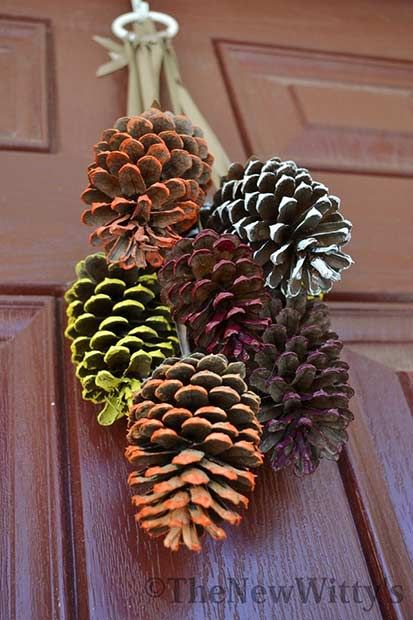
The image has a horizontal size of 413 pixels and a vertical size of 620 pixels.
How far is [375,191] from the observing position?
787mm

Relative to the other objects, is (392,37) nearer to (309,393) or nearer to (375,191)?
(375,191)

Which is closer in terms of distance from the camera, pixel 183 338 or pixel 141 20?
pixel 183 338

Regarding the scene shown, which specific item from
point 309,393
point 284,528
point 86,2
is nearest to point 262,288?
point 309,393

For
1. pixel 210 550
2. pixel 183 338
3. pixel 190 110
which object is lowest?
pixel 210 550

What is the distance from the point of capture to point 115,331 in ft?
1.59

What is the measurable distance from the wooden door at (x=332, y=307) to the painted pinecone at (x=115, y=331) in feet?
0.25

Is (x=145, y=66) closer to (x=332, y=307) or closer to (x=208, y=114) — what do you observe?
(x=208, y=114)

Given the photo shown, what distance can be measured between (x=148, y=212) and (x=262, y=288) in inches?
3.9

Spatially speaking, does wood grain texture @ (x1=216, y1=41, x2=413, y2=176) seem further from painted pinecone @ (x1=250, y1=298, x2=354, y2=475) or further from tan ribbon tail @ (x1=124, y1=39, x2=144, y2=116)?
painted pinecone @ (x1=250, y1=298, x2=354, y2=475)

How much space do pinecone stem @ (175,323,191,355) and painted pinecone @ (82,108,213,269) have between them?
0.16 feet

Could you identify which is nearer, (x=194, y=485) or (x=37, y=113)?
(x=194, y=485)

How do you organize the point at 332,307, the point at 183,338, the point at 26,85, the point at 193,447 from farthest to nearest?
the point at 26,85
the point at 332,307
the point at 183,338
the point at 193,447

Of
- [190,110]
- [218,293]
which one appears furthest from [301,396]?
[190,110]

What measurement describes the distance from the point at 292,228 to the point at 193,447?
19cm
